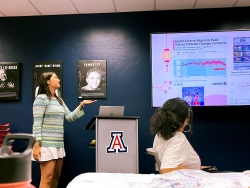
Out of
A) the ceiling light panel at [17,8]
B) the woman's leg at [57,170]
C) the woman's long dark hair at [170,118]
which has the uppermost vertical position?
the ceiling light panel at [17,8]

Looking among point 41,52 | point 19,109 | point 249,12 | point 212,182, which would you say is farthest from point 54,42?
point 212,182

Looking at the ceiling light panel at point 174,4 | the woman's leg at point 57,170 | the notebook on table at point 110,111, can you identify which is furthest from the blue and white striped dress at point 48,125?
the ceiling light panel at point 174,4

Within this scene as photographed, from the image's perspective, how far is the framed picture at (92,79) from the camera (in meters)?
3.73

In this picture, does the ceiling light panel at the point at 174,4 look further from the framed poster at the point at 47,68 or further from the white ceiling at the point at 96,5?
the framed poster at the point at 47,68

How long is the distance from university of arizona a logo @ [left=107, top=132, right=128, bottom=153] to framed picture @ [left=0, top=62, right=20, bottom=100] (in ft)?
6.02

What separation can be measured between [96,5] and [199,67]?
1514mm

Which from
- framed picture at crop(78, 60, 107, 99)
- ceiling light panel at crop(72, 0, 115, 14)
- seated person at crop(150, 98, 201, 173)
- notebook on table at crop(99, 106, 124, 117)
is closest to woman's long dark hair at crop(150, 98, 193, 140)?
seated person at crop(150, 98, 201, 173)

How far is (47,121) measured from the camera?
2908 millimetres

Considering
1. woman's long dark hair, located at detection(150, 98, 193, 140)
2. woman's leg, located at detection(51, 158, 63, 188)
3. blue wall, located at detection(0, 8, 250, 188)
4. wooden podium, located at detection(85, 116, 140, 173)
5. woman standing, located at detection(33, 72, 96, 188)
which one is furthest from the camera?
blue wall, located at detection(0, 8, 250, 188)

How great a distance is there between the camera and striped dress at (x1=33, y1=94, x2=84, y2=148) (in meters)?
2.85

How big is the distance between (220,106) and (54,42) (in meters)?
2.36

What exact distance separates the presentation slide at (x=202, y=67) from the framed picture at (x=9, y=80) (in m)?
1.87

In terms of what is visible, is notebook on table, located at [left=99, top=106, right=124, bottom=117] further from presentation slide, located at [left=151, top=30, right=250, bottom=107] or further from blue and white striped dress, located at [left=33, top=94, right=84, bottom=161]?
presentation slide, located at [left=151, top=30, right=250, bottom=107]

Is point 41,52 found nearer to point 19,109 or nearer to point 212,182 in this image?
point 19,109
